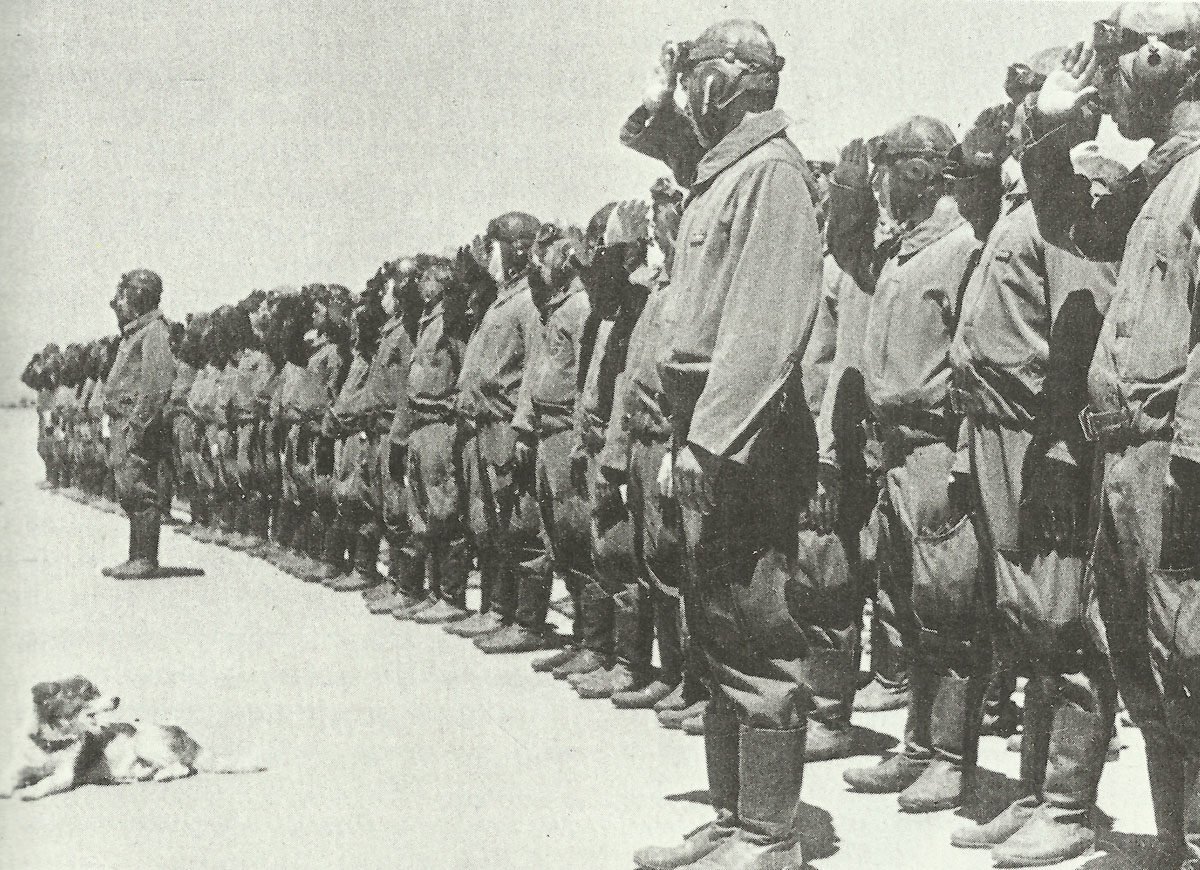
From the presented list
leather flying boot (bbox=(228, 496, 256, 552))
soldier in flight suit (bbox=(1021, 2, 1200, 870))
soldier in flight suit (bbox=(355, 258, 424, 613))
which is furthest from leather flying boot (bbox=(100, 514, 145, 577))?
soldier in flight suit (bbox=(1021, 2, 1200, 870))

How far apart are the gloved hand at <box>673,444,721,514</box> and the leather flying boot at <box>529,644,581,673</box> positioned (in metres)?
4.69

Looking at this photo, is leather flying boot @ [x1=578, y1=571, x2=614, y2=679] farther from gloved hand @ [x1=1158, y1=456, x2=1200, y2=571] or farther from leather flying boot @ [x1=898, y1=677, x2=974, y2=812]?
gloved hand @ [x1=1158, y1=456, x2=1200, y2=571]

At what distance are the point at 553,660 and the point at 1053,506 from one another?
4.70 meters

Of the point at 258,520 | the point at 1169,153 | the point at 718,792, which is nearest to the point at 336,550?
the point at 258,520

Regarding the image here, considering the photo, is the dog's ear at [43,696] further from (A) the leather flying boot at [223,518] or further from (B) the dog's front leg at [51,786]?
(A) the leather flying boot at [223,518]

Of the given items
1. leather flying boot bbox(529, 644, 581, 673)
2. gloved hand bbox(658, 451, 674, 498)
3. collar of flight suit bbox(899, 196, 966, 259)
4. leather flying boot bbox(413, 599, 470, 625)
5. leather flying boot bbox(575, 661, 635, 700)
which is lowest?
leather flying boot bbox(413, 599, 470, 625)

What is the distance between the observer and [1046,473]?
5094 mm

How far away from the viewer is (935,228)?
6.15 metres

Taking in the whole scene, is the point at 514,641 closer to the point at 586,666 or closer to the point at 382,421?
the point at 586,666

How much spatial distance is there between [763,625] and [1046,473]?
1210 mm

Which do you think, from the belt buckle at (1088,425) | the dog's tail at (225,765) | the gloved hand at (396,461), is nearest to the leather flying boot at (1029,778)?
the belt buckle at (1088,425)

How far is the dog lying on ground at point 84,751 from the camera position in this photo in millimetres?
6266

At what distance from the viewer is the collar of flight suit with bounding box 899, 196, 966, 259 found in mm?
6129

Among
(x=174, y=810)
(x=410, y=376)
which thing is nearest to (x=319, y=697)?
(x=174, y=810)
